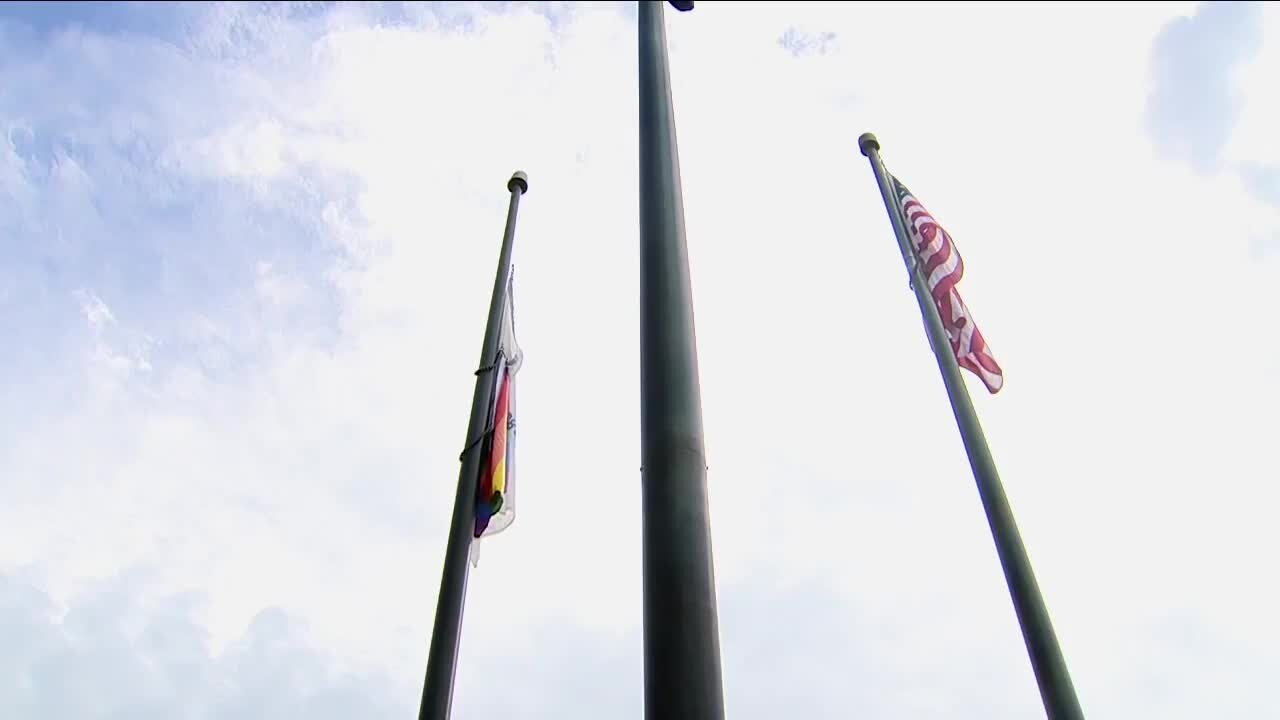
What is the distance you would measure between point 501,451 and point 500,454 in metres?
0.09

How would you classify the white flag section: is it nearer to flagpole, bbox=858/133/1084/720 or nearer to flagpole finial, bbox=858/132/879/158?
flagpole, bbox=858/133/1084/720

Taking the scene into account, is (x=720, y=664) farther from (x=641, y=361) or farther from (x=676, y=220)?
(x=676, y=220)

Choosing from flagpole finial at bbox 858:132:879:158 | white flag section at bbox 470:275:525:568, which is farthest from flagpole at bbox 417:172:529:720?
flagpole finial at bbox 858:132:879:158

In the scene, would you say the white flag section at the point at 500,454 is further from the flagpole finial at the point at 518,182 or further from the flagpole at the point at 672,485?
the flagpole at the point at 672,485

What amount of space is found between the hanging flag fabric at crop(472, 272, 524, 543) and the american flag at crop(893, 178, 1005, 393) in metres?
4.64

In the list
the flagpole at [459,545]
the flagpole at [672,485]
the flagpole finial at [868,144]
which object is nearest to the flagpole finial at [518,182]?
the flagpole at [459,545]

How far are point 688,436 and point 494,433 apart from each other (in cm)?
482

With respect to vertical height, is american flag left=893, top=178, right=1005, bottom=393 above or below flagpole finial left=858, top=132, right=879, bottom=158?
below

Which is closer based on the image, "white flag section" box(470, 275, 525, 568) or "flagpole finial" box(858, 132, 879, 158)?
"white flag section" box(470, 275, 525, 568)

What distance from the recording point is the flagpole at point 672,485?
318 cm

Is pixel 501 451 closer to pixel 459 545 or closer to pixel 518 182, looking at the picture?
pixel 459 545

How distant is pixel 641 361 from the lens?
418cm

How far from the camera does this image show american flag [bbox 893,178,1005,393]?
990 cm

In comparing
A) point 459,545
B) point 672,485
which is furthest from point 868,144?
point 672,485
